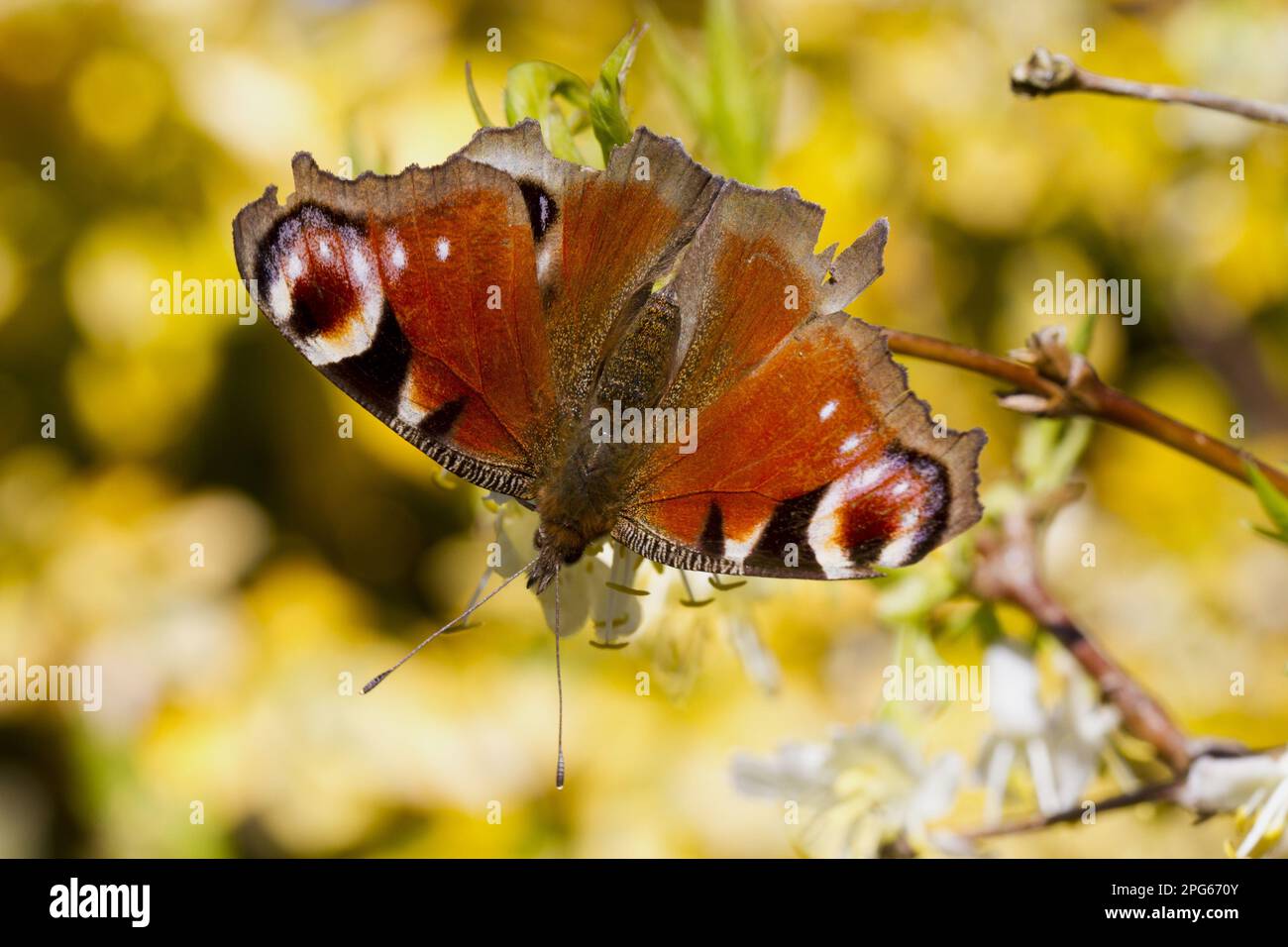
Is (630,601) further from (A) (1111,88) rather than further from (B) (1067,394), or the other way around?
(A) (1111,88)

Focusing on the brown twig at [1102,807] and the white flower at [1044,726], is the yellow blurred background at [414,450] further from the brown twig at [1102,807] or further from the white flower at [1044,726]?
the brown twig at [1102,807]

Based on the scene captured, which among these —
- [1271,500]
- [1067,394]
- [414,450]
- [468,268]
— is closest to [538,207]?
[468,268]

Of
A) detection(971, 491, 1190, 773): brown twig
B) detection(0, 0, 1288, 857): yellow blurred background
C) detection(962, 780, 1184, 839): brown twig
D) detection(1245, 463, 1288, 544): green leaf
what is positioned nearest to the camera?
detection(1245, 463, 1288, 544): green leaf

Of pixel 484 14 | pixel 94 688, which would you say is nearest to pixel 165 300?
pixel 94 688

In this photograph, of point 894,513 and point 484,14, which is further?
point 484,14

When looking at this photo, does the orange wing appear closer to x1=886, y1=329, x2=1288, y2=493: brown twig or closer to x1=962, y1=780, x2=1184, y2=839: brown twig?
x1=886, y1=329, x2=1288, y2=493: brown twig

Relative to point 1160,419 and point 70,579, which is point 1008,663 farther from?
point 70,579

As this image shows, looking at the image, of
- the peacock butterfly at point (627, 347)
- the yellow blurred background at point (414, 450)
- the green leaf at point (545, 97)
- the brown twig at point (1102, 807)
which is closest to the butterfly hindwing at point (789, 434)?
the peacock butterfly at point (627, 347)

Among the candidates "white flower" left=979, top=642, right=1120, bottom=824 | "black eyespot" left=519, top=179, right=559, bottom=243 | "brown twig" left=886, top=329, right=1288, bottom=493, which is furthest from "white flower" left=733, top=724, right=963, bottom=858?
"black eyespot" left=519, top=179, right=559, bottom=243
